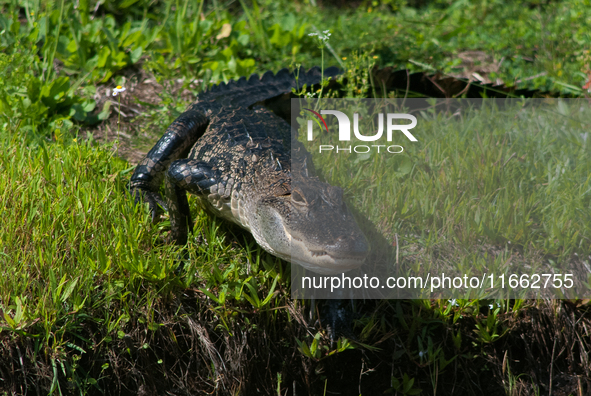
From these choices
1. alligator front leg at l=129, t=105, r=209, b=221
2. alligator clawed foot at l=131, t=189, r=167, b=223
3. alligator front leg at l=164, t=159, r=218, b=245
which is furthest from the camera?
alligator front leg at l=129, t=105, r=209, b=221

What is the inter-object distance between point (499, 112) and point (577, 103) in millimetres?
622

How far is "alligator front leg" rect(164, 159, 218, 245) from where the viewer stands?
2854mm

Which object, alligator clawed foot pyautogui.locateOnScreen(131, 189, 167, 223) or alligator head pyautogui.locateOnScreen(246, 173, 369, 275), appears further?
alligator clawed foot pyautogui.locateOnScreen(131, 189, 167, 223)

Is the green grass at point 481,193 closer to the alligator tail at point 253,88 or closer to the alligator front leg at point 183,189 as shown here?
the alligator tail at point 253,88

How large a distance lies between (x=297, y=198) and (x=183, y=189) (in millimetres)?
775

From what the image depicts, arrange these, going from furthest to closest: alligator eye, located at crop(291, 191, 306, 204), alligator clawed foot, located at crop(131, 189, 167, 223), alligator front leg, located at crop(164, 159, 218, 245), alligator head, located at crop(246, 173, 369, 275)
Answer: alligator clawed foot, located at crop(131, 189, 167, 223)
alligator front leg, located at crop(164, 159, 218, 245)
alligator eye, located at crop(291, 191, 306, 204)
alligator head, located at crop(246, 173, 369, 275)

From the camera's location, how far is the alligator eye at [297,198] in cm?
245

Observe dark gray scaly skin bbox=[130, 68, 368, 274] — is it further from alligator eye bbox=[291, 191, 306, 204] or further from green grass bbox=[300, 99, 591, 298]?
green grass bbox=[300, 99, 591, 298]

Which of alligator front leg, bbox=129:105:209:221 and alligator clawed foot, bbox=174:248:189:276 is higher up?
alligator front leg, bbox=129:105:209:221

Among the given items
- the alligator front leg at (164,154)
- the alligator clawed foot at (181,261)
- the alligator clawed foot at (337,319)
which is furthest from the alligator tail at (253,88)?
the alligator clawed foot at (337,319)

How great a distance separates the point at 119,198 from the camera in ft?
9.57

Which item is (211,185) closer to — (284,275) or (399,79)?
(284,275)

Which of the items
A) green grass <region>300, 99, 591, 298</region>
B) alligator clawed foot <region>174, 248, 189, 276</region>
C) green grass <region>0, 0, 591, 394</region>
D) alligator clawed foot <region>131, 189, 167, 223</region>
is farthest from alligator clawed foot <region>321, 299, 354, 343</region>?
alligator clawed foot <region>131, 189, 167, 223</region>

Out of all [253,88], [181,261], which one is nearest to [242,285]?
[181,261]
